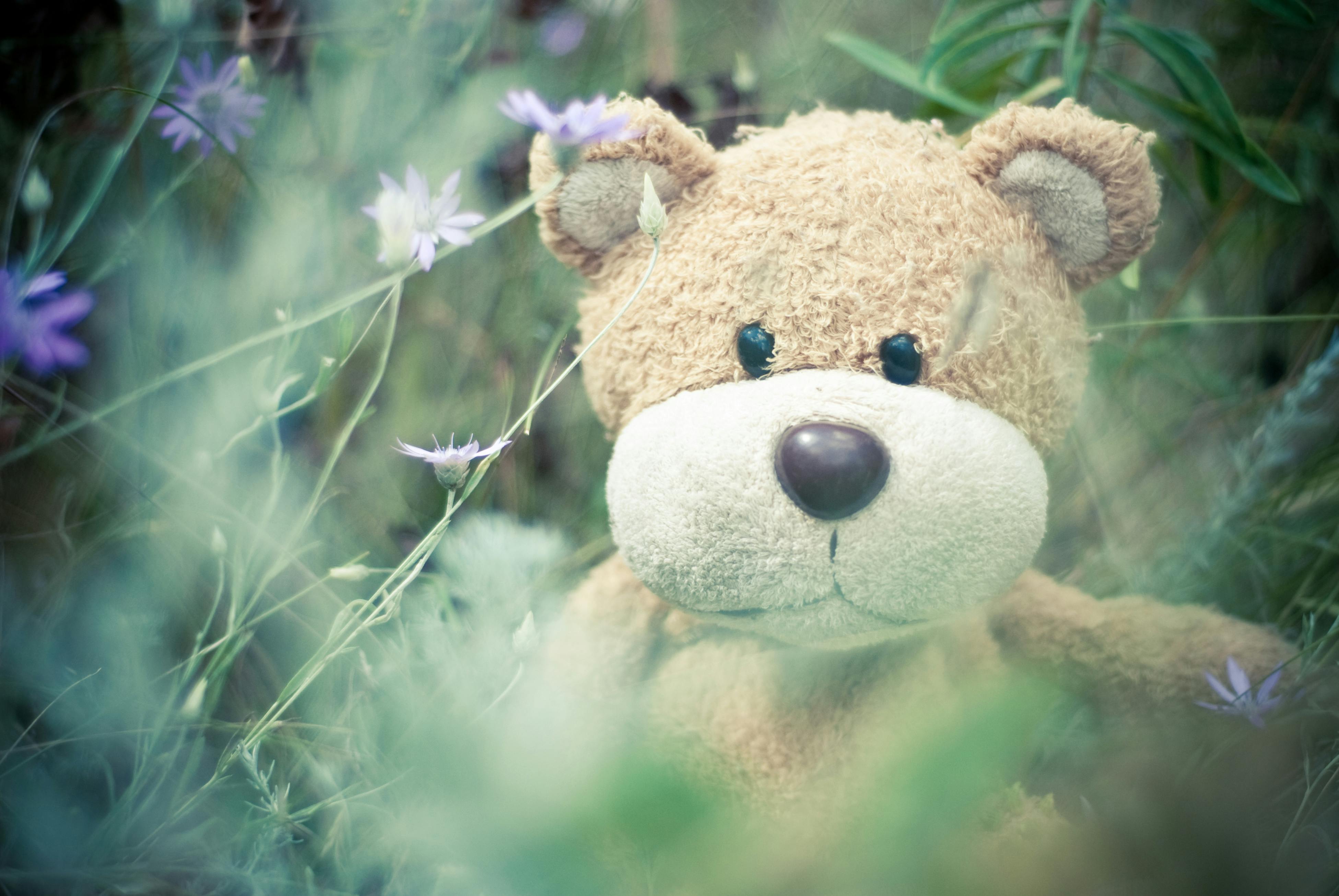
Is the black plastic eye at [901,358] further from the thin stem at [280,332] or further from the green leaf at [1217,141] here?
the green leaf at [1217,141]

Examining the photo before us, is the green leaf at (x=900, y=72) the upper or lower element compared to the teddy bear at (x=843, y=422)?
upper

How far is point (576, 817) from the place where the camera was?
40 centimetres

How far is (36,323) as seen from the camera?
48cm

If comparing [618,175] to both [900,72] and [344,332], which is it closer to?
[344,332]

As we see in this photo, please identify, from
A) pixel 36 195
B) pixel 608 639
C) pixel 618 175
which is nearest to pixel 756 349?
pixel 618 175

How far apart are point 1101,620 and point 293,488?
692mm

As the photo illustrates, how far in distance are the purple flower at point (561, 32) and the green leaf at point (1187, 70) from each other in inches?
23.0

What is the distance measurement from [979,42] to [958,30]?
0.14 feet

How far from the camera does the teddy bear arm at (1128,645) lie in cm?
60

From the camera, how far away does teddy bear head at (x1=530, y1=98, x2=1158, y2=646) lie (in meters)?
0.49

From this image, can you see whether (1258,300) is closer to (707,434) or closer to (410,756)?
(707,434)

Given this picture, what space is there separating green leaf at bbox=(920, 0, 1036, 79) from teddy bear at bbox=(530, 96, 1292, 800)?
163mm

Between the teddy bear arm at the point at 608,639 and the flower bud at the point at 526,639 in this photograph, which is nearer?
the flower bud at the point at 526,639

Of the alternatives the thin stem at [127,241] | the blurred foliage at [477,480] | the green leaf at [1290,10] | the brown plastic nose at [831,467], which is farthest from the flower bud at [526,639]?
the green leaf at [1290,10]
